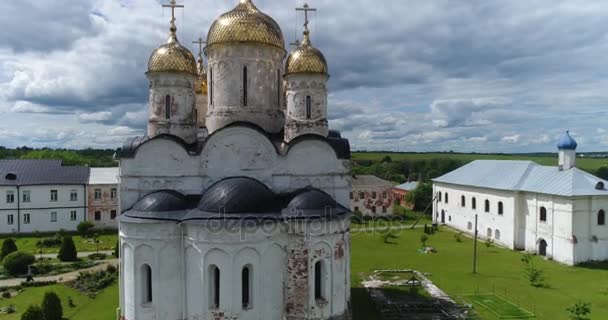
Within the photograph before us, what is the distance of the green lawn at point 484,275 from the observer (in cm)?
1606

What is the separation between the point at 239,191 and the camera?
12742 mm

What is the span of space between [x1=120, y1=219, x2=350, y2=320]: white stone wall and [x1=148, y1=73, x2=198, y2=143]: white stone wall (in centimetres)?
426

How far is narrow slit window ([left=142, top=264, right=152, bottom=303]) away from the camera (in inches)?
509

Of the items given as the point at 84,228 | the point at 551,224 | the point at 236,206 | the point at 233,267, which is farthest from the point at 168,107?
the point at 551,224

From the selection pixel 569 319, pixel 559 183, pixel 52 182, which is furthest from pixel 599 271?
pixel 52 182

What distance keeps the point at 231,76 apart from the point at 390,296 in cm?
1053

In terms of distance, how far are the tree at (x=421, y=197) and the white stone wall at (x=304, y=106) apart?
30.3 m

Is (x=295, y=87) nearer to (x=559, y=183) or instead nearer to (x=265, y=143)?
(x=265, y=143)

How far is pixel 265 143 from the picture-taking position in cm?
1427

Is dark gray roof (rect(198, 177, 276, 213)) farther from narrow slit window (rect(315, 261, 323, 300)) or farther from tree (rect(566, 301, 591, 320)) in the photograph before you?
tree (rect(566, 301, 591, 320))

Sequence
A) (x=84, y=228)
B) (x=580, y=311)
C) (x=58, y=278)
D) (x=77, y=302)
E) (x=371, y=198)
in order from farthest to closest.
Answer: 1. (x=371, y=198)
2. (x=84, y=228)
3. (x=58, y=278)
4. (x=77, y=302)
5. (x=580, y=311)

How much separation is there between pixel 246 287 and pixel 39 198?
25381 millimetres

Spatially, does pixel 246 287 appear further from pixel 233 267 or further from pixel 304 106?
pixel 304 106

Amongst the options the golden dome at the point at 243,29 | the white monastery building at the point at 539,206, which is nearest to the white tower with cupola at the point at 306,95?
the golden dome at the point at 243,29
